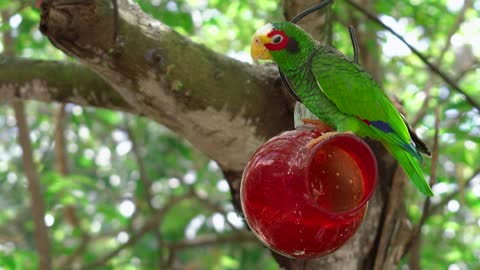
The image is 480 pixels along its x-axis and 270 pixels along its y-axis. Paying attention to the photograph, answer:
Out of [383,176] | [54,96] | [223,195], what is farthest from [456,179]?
[223,195]

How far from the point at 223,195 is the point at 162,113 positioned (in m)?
5.07

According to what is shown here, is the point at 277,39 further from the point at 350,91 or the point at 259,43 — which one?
the point at 350,91

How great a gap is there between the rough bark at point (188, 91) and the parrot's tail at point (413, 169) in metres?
0.74

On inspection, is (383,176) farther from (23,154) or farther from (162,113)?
(23,154)

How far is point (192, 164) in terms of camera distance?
730 cm

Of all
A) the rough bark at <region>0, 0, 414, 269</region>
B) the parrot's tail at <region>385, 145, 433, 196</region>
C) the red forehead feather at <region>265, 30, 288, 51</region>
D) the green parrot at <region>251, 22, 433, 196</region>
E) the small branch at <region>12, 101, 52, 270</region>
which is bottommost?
the small branch at <region>12, 101, 52, 270</region>

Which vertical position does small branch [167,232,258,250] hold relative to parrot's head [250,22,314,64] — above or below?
below

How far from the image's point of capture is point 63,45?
2.11m

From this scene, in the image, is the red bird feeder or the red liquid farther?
the red liquid

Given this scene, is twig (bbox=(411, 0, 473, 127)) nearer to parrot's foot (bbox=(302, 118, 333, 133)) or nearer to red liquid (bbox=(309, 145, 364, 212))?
parrot's foot (bbox=(302, 118, 333, 133))

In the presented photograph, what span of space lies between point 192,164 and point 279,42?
544cm

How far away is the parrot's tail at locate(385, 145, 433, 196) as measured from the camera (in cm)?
185

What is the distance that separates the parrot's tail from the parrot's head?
18.4 inches

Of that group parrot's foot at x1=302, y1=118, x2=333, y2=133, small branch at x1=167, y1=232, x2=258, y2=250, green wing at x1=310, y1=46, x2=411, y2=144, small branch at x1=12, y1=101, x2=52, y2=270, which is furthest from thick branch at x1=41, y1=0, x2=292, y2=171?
small branch at x1=167, y1=232, x2=258, y2=250
